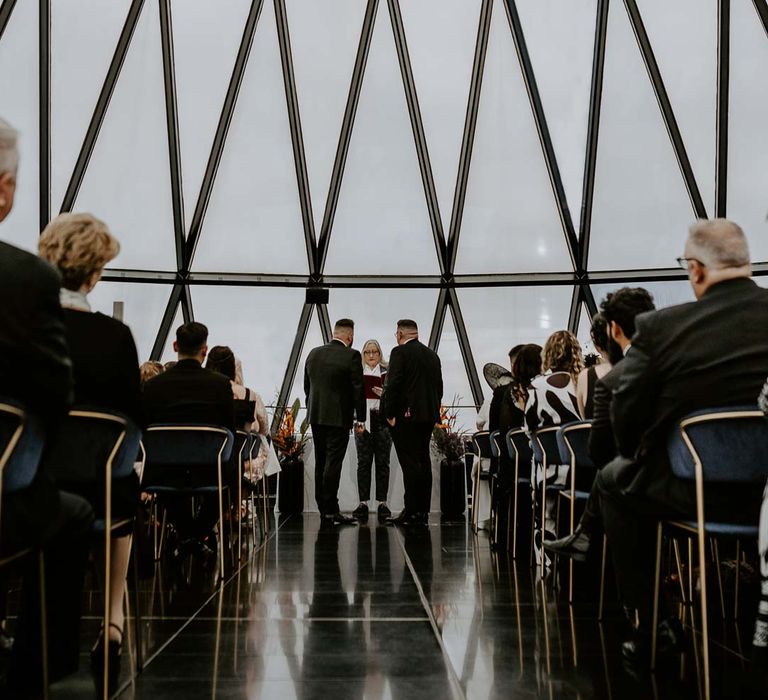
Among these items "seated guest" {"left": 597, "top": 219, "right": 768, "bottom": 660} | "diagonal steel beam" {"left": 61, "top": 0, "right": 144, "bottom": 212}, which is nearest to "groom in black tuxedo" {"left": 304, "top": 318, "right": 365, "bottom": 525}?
"diagonal steel beam" {"left": 61, "top": 0, "right": 144, "bottom": 212}

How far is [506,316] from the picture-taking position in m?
12.1

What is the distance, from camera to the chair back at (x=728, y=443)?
232cm

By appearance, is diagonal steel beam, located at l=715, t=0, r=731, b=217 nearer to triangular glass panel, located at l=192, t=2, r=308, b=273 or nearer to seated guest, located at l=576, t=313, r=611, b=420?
triangular glass panel, located at l=192, t=2, r=308, b=273

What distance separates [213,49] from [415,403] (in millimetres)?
6226

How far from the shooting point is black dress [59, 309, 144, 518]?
2598mm

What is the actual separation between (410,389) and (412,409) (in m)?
0.20

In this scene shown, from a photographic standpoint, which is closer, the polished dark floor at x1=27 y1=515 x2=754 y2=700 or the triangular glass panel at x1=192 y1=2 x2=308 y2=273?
the polished dark floor at x1=27 y1=515 x2=754 y2=700

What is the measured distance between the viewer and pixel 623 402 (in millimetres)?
2648

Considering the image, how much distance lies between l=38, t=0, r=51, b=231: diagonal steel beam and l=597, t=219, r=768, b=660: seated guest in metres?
8.93

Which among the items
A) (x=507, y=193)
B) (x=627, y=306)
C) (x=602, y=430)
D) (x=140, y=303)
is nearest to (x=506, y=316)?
(x=507, y=193)

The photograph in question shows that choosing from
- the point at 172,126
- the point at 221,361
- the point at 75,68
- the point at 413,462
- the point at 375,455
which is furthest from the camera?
the point at 172,126

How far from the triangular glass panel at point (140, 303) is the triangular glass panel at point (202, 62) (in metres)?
1.97

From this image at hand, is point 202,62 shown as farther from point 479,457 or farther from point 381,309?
point 479,457

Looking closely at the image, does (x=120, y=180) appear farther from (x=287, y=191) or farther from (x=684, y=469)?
(x=684, y=469)
